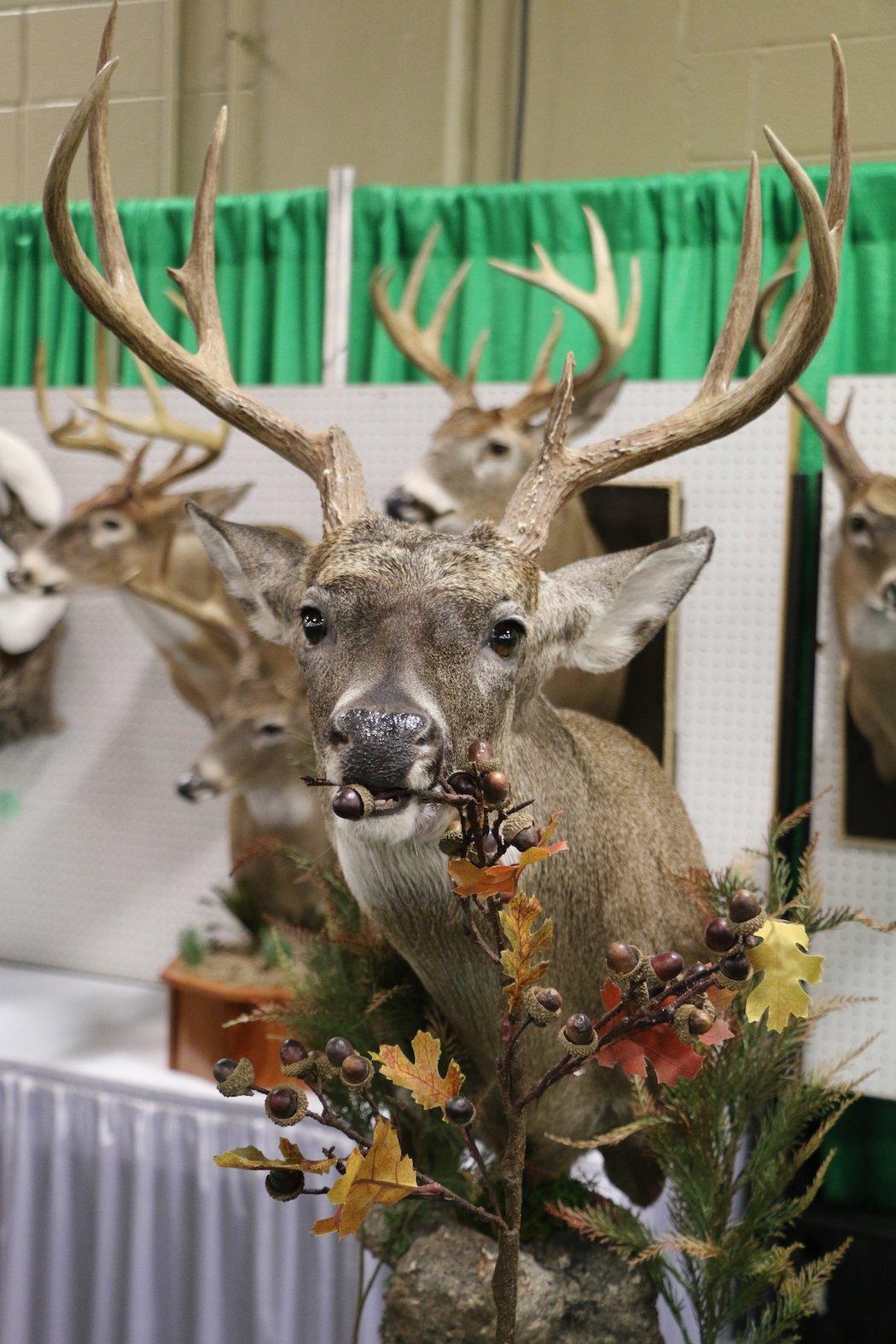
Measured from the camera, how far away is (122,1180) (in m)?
2.10

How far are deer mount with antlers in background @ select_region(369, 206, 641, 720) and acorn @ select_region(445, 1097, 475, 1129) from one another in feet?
4.48

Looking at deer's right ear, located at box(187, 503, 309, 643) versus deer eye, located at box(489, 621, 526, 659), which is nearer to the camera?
deer eye, located at box(489, 621, 526, 659)

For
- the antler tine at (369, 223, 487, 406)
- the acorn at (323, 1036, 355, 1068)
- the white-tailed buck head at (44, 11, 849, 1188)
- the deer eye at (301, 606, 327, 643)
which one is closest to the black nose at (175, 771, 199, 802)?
the antler tine at (369, 223, 487, 406)

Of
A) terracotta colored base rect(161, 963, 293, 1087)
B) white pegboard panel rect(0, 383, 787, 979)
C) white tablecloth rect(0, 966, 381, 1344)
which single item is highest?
white pegboard panel rect(0, 383, 787, 979)

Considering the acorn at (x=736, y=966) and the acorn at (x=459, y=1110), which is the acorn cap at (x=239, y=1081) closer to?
the acorn at (x=459, y=1110)

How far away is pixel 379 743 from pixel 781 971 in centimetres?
34

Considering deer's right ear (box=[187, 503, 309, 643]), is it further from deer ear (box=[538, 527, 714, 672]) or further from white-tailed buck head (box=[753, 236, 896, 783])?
white-tailed buck head (box=[753, 236, 896, 783])

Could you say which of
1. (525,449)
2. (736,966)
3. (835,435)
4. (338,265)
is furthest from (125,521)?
(736,966)

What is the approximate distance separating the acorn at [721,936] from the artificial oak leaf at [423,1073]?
0.20 m

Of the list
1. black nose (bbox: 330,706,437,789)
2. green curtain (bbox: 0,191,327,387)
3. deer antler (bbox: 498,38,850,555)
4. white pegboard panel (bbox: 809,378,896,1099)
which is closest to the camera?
black nose (bbox: 330,706,437,789)

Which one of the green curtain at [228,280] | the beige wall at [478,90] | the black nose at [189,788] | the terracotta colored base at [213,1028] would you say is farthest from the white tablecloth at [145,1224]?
the beige wall at [478,90]

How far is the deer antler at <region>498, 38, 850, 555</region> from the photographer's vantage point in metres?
1.18

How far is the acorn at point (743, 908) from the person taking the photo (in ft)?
2.64

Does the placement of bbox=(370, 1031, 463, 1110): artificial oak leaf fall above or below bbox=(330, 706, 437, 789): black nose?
below
